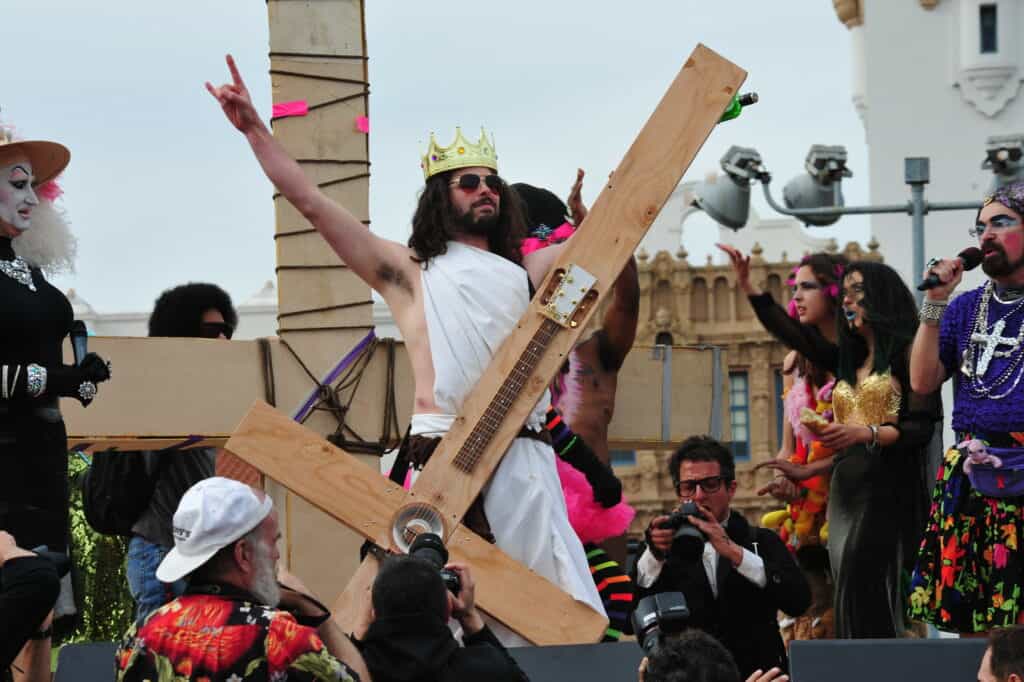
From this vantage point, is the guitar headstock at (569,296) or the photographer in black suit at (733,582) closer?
the guitar headstock at (569,296)

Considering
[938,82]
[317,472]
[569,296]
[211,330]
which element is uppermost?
[938,82]

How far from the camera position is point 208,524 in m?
4.32

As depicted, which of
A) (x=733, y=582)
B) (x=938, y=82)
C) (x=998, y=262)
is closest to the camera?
(x=733, y=582)

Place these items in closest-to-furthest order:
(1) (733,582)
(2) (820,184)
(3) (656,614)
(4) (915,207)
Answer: (3) (656,614) < (1) (733,582) < (4) (915,207) < (2) (820,184)

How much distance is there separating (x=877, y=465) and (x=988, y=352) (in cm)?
137

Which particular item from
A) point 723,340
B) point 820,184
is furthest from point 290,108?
point 723,340

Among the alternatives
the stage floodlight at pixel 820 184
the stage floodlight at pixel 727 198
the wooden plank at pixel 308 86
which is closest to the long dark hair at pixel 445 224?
the wooden plank at pixel 308 86

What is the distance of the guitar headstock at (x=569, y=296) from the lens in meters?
5.86

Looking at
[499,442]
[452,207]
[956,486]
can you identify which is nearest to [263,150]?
[452,207]

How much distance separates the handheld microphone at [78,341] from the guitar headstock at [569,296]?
1321 mm

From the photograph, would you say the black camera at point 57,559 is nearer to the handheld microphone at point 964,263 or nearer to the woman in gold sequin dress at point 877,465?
→ the handheld microphone at point 964,263

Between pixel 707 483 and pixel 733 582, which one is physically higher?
pixel 707 483

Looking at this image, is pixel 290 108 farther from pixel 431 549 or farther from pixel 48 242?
pixel 431 549

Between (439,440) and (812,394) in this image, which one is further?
(812,394)
